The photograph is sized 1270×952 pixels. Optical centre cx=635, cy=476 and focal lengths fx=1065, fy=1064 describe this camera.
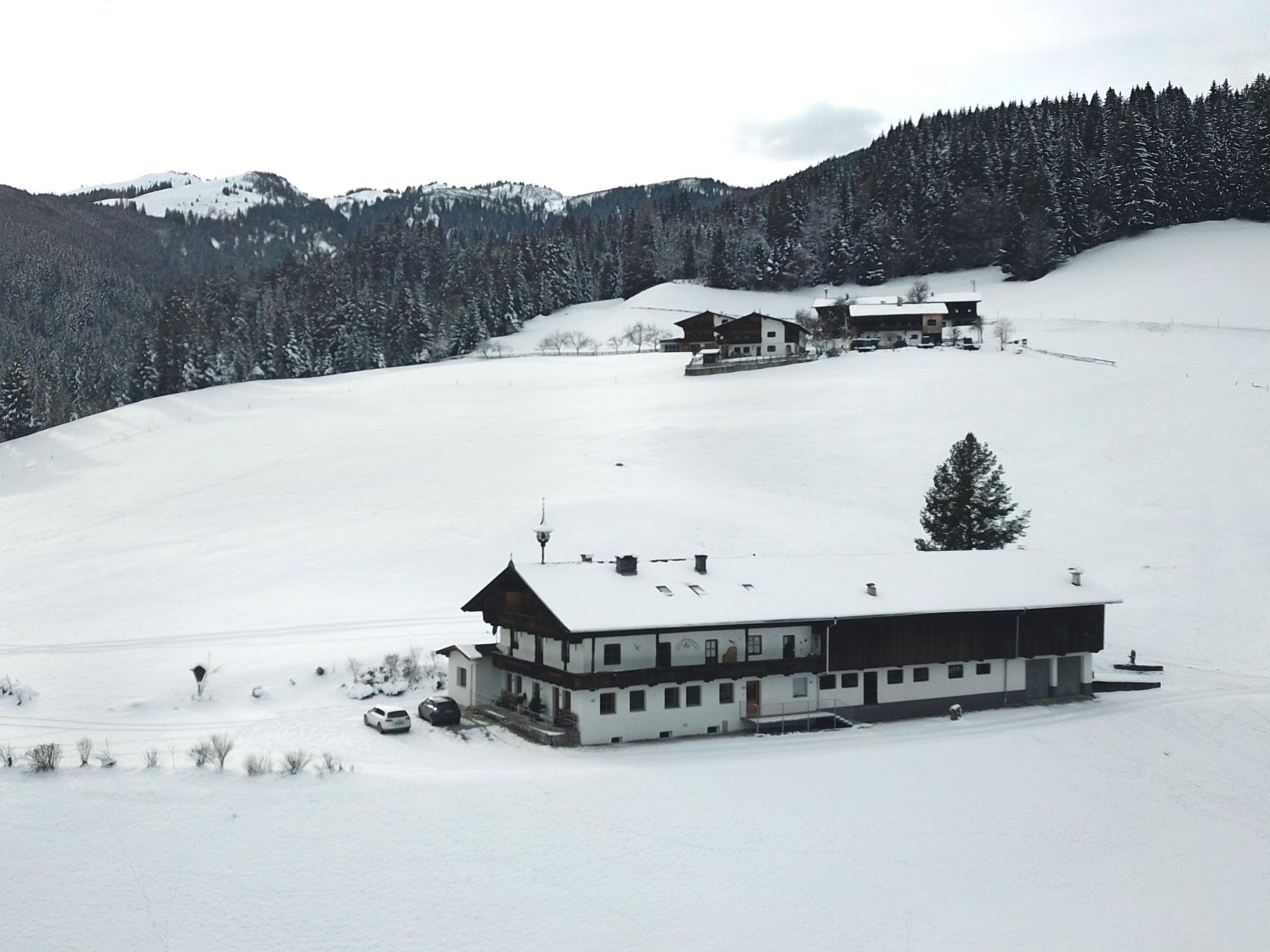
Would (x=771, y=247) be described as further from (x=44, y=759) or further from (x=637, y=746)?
(x=44, y=759)

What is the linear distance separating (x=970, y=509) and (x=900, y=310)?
63.2 meters

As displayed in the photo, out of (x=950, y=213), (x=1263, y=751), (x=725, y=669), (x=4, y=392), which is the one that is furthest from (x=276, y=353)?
(x=1263, y=751)

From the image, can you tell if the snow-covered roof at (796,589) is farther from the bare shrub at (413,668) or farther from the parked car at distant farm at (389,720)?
the bare shrub at (413,668)

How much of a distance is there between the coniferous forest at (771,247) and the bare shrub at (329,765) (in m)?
91.5

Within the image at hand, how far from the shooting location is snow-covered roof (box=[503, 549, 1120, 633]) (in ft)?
116

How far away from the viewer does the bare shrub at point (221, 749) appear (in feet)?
96.5

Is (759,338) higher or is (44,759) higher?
(759,338)

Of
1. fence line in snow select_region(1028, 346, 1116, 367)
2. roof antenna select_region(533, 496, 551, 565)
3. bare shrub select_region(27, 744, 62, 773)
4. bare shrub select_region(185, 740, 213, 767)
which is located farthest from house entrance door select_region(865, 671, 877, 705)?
fence line in snow select_region(1028, 346, 1116, 367)

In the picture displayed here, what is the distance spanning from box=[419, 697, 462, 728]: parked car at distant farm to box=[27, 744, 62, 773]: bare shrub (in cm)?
1107

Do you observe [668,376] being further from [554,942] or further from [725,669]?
[554,942]

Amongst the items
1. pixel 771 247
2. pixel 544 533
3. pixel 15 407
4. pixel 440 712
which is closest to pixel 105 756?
pixel 440 712

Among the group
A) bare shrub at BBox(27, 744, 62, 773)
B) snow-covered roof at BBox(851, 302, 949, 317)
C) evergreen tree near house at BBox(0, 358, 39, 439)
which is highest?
snow-covered roof at BBox(851, 302, 949, 317)

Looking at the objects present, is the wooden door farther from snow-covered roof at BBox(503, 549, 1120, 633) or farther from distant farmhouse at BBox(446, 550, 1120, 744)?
snow-covered roof at BBox(503, 549, 1120, 633)

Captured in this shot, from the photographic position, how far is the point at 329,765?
29469mm
